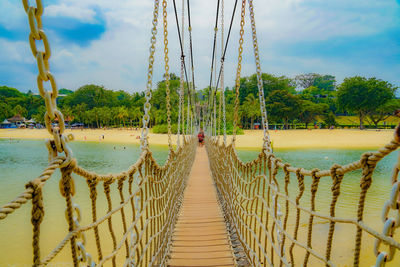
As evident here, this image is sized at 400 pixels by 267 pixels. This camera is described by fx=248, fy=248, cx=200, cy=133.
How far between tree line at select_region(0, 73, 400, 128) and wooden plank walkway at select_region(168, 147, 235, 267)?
17.0 metres

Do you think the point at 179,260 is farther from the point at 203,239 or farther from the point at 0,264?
the point at 0,264

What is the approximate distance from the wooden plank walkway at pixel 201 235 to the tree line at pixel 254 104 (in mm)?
16990

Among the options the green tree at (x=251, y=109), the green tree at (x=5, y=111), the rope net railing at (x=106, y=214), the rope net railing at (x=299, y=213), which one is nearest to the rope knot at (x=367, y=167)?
the rope net railing at (x=299, y=213)

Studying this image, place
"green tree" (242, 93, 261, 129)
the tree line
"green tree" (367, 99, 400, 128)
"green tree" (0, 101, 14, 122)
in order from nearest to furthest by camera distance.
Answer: "green tree" (367, 99, 400, 128)
the tree line
"green tree" (242, 93, 261, 129)
"green tree" (0, 101, 14, 122)

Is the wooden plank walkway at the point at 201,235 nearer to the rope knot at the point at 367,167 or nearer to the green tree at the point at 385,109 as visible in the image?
the rope knot at the point at 367,167

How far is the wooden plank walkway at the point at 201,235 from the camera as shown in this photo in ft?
5.21

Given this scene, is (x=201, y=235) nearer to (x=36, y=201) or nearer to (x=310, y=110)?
(x=36, y=201)

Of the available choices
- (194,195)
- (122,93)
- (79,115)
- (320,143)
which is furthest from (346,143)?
(122,93)

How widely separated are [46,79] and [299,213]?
95cm

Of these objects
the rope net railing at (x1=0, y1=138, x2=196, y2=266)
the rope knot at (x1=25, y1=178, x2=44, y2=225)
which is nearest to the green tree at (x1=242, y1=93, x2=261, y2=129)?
the rope net railing at (x1=0, y1=138, x2=196, y2=266)

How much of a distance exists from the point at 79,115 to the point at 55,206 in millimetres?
31424

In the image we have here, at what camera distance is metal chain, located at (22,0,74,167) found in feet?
1.79

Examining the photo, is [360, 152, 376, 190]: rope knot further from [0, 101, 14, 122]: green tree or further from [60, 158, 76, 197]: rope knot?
[0, 101, 14, 122]: green tree

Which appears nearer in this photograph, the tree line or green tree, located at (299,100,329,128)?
the tree line
